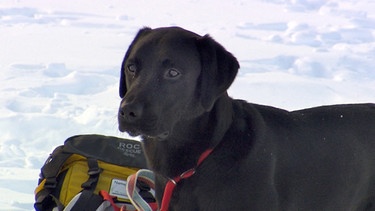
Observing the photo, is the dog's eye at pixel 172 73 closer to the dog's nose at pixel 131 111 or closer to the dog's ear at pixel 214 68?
the dog's ear at pixel 214 68

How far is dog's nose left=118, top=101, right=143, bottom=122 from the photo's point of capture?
8.08 feet

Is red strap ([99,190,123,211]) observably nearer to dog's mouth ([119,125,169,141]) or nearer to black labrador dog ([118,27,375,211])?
black labrador dog ([118,27,375,211])

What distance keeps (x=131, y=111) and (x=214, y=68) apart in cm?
36

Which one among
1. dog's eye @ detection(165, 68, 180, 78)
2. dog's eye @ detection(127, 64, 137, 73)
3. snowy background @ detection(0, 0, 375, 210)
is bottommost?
snowy background @ detection(0, 0, 375, 210)

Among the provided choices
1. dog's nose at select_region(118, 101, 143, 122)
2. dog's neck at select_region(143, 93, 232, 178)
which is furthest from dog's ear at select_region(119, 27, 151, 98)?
dog's nose at select_region(118, 101, 143, 122)

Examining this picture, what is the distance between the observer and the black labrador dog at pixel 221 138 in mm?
2607

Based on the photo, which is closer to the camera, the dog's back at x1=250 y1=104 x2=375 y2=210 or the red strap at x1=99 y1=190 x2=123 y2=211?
the dog's back at x1=250 y1=104 x2=375 y2=210

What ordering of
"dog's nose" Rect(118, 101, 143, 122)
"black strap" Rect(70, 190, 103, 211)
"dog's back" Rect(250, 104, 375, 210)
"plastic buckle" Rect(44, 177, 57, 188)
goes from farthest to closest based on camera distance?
"plastic buckle" Rect(44, 177, 57, 188)
"black strap" Rect(70, 190, 103, 211)
"dog's back" Rect(250, 104, 375, 210)
"dog's nose" Rect(118, 101, 143, 122)

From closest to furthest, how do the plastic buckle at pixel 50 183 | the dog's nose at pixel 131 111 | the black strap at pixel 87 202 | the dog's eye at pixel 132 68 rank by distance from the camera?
the dog's nose at pixel 131 111, the dog's eye at pixel 132 68, the black strap at pixel 87 202, the plastic buckle at pixel 50 183

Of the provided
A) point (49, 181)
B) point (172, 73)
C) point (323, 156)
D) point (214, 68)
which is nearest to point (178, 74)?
point (172, 73)

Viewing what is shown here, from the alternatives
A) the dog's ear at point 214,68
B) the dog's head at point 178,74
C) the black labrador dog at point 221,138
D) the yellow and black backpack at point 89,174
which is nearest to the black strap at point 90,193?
the yellow and black backpack at point 89,174

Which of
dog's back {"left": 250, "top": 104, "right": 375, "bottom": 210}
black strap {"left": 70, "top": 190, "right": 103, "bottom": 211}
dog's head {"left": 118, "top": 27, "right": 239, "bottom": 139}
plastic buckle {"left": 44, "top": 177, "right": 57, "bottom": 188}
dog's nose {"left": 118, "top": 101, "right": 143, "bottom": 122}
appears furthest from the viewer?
plastic buckle {"left": 44, "top": 177, "right": 57, "bottom": 188}

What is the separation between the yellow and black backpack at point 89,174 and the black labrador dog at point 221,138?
0.63 metres

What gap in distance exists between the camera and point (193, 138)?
271cm
